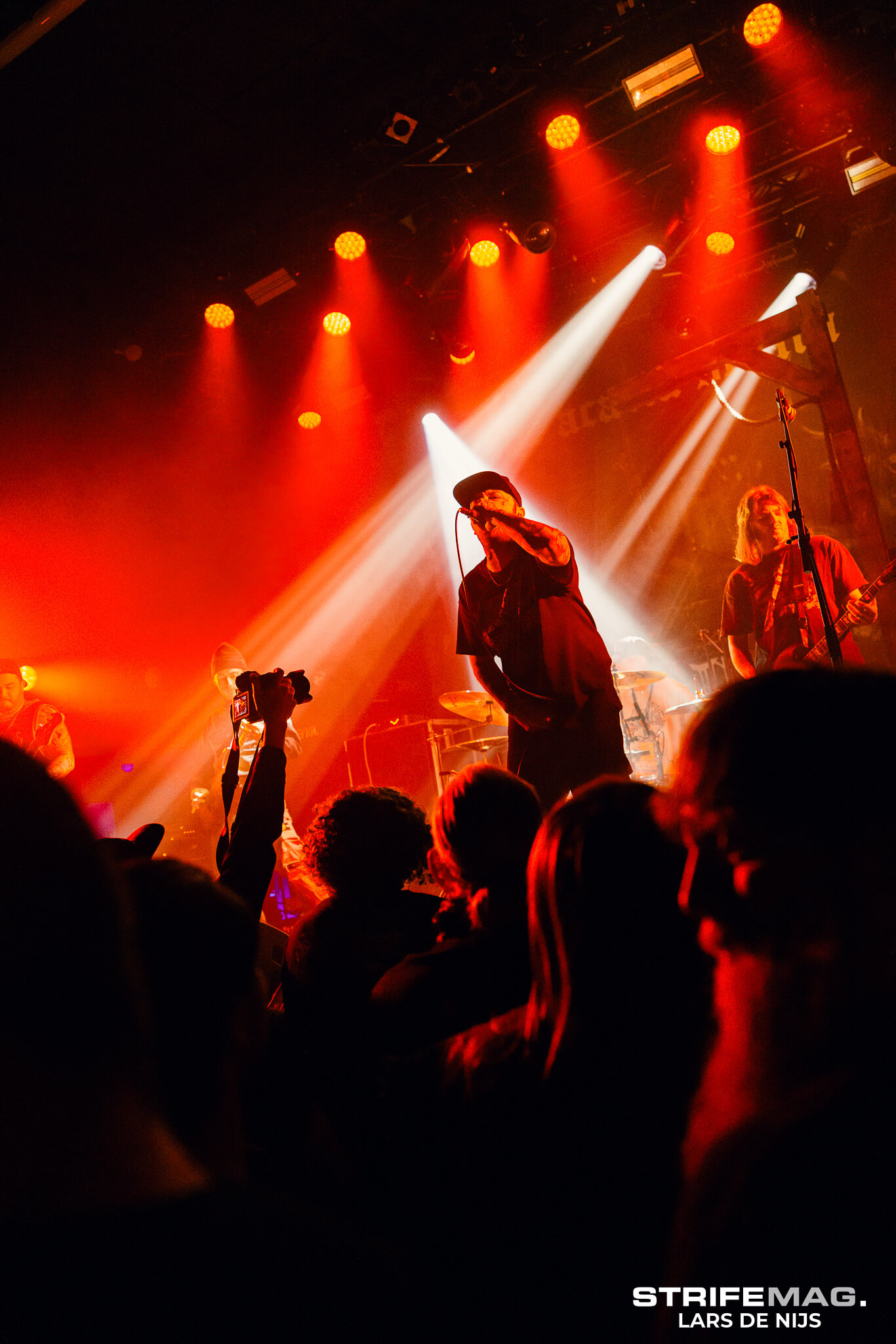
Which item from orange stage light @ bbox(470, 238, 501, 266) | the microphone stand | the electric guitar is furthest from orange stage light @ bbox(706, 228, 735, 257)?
the microphone stand

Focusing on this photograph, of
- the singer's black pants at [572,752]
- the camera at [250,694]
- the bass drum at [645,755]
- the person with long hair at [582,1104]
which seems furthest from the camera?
the bass drum at [645,755]

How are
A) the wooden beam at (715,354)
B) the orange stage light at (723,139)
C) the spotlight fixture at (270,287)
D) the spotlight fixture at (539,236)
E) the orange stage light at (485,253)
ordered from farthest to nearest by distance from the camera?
the wooden beam at (715,354), the spotlight fixture at (270,287), the orange stage light at (485,253), the spotlight fixture at (539,236), the orange stage light at (723,139)

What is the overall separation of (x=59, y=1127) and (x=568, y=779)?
3.19 metres

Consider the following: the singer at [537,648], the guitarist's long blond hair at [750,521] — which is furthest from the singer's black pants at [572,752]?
the guitarist's long blond hair at [750,521]

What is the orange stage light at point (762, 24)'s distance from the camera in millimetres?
4789

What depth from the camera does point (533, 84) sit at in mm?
5141

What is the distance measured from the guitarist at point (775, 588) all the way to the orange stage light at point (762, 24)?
8.85ft

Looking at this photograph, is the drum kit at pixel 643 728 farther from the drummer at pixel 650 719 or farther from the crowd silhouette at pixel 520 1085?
the crowd silhouette at pixel 520 1085

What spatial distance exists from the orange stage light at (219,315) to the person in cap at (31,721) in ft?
10.6

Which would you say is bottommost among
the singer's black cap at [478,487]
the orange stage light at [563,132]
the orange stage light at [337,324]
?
the singer's black cap at [478,487]

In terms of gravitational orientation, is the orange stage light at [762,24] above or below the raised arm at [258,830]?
above

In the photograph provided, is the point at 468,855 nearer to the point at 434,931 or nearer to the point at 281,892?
the point at 434,931

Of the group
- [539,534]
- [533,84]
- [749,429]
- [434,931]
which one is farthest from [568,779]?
[749,429]

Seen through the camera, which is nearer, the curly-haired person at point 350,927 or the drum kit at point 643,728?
the curly-haired person at point 350,927
